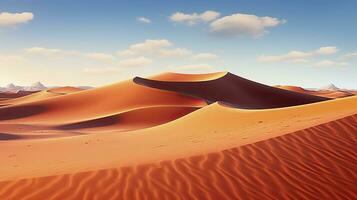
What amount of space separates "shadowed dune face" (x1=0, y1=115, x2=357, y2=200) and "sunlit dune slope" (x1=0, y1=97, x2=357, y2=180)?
0.82 m

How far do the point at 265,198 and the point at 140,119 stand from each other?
77.6 ft

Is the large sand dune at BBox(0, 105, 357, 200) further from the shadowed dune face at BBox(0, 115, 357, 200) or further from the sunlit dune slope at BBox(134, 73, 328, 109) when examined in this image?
the sunlit dune slope at BBox(134, 73, 328, 109)

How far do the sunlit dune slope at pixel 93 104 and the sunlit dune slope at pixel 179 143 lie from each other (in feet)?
58.2

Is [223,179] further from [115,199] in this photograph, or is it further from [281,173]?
[115,199]

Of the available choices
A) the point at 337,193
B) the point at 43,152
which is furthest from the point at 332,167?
the point at 43,152

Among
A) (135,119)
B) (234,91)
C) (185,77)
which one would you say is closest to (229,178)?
(135,119)

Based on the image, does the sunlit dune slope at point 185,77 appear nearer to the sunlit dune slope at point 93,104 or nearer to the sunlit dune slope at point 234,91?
the sunlit dune slope at point 234,91

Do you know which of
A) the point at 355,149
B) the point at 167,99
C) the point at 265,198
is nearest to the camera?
the point at 265,198

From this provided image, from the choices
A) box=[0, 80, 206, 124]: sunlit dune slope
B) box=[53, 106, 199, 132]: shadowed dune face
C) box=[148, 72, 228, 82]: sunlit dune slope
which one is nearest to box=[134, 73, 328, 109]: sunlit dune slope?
box=[148, 72, 228, 82]: sunlit dune slope

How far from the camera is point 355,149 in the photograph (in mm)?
8898

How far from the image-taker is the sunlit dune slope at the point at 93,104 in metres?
36.9

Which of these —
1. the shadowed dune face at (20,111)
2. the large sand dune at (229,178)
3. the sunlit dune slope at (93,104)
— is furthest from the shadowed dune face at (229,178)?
the shadowed dune face at (20,111)

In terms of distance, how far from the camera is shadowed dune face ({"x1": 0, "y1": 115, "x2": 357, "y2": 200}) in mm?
6914

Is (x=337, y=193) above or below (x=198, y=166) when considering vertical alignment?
below
